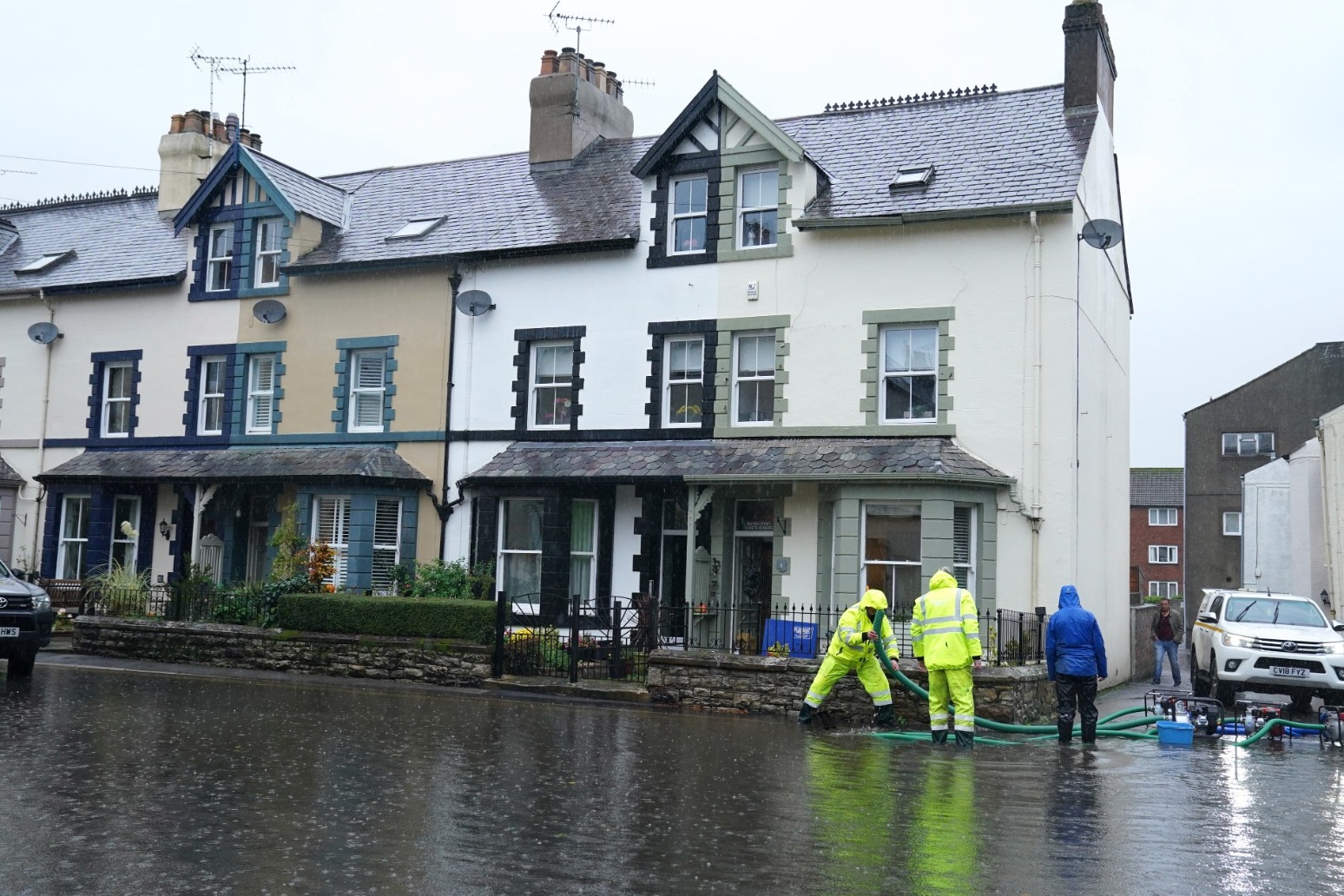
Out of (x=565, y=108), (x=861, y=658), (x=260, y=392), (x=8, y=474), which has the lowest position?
(x=861, y=658)

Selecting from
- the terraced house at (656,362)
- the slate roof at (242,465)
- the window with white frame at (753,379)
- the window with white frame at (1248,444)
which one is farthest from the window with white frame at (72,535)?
the window with white frame at (1248,444)

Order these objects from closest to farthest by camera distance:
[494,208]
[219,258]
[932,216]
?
[932,216]
[494,208]
[219,258]

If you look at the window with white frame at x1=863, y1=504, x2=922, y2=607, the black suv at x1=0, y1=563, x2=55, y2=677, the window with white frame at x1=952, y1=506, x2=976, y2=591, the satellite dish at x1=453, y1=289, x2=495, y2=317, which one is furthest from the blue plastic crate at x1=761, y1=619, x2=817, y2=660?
the black suv at x1=0, y1=563, x2=55, y2=677

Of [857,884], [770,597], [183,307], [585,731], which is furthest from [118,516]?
[857,884]

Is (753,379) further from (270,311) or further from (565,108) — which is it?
(270,311)

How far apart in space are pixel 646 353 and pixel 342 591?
6.76m

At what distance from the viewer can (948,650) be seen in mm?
14438

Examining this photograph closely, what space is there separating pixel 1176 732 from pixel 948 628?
2809mm

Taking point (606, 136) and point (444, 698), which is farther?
point (606, 136)

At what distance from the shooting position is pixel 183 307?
26812mm

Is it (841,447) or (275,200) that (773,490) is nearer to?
(841,447)

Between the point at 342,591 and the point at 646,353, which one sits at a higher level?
the point at 646,353

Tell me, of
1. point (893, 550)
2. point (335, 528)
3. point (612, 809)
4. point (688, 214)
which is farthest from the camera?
point (335, 528)

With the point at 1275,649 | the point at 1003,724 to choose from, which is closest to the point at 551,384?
the point at 1003,724
